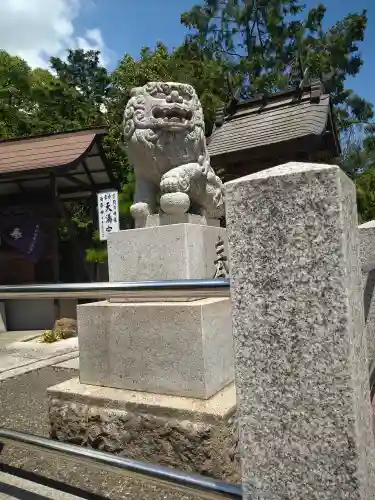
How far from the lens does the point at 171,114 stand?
3102mm

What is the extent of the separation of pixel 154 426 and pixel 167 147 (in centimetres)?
204

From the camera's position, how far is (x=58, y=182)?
9891mm

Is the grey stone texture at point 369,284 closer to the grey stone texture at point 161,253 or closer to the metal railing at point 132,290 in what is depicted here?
the grey stone texture at point 161,253

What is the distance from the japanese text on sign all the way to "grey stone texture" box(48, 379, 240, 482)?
5.30m

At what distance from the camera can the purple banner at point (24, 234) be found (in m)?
8.91

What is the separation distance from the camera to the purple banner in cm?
891

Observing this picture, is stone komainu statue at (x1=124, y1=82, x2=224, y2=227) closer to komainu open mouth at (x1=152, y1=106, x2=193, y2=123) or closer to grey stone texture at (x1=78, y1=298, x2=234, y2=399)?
komainu open mouth at (x1=152, y1=106, x2=193, y2=123)

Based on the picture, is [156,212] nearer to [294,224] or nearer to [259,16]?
[294,224]

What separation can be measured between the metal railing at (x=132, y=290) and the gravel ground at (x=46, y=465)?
134 cm

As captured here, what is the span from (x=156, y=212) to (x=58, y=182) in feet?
24.4

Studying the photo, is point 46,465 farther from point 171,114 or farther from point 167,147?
point 171,114

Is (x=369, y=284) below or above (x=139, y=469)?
above

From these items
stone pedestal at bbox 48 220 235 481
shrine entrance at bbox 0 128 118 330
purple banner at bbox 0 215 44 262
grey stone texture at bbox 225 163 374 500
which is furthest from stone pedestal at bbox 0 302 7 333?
grey stone texture at bbox 225 163 374 500

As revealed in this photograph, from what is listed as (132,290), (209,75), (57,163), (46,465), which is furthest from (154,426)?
(209,75)
